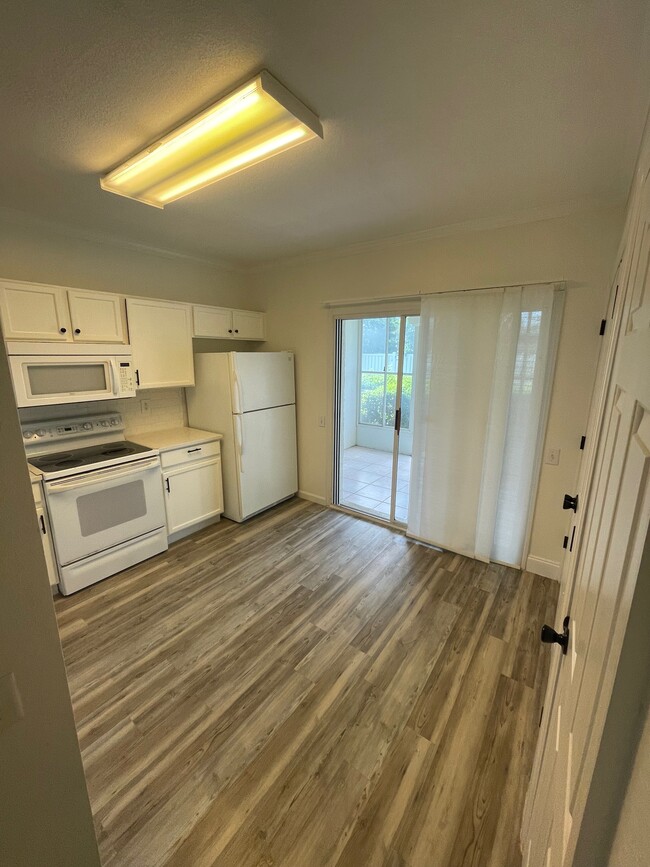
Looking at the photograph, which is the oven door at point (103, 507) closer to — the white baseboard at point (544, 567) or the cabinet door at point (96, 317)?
the cabinet door at point (96, 317)

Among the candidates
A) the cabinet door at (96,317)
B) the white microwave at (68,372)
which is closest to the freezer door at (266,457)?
the white microwave at (68,372)

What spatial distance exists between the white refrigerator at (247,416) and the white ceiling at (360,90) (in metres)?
1.43

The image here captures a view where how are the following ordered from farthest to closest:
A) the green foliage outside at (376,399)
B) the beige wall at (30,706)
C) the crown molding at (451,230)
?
the green foliage outside at (376,399) < the crown molding at (451,230) < the beige wall at (30,706)

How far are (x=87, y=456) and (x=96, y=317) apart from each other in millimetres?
1082

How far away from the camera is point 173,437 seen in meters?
3.28

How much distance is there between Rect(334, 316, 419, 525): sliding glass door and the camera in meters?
3.80

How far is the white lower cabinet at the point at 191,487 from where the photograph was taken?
3.04m

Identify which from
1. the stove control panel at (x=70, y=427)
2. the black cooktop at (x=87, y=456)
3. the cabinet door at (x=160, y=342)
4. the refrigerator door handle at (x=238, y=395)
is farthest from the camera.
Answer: the refrigerator door handle at (x=238, y=395)

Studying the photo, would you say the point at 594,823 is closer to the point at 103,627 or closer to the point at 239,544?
the point at 103,627

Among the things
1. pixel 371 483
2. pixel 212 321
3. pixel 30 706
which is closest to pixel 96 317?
pixel 212 321

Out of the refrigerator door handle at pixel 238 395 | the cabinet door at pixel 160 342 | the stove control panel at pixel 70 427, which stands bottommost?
the stove control panel at pixel 70 427

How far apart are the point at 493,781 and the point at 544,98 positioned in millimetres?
2720

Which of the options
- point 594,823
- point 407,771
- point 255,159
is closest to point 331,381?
point 255,159

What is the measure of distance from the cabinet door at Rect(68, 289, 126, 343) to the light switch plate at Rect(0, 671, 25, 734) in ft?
8.30
